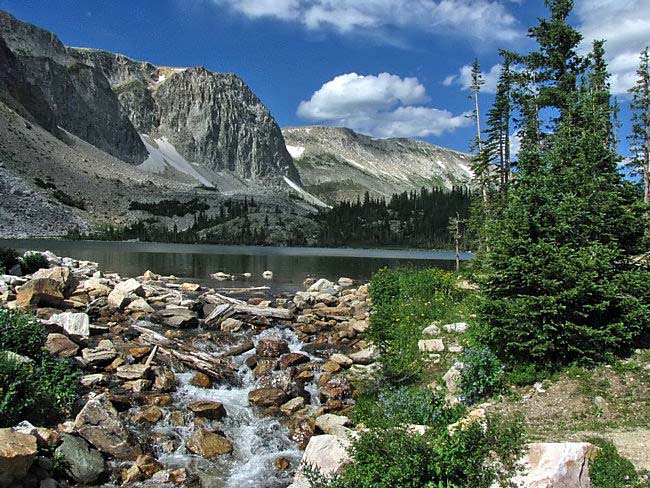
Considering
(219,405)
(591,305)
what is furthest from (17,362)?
(591,305)

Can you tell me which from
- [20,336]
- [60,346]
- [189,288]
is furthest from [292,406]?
[189,288]

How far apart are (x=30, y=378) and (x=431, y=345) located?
11.2 m

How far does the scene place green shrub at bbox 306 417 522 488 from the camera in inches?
266

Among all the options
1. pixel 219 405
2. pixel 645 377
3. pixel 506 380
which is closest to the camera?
pixel 645 377

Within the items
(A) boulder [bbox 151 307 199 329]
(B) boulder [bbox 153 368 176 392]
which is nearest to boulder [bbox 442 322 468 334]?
(B) boulder [bbox 153 368 176 392]

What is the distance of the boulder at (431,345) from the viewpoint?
15.4 metres

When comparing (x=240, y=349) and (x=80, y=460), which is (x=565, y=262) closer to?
(x=80, y=460)

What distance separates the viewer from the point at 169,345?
18.2 metres

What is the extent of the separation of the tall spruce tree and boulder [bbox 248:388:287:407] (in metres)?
6.45

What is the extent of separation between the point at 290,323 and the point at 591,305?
52.8 ft

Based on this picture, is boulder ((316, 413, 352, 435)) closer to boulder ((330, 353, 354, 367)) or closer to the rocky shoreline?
the rocky shoreline

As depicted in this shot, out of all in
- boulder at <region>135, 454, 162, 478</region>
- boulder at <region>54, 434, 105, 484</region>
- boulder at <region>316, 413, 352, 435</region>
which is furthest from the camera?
boulder at <region>316, 413, 352, 435</region>

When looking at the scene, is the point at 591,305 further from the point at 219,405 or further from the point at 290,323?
the point at 290,323

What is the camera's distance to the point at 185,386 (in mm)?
15242
